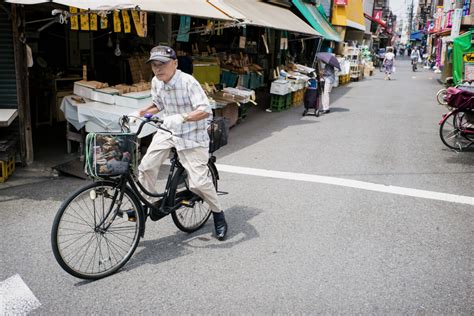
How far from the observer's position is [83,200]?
3854mm

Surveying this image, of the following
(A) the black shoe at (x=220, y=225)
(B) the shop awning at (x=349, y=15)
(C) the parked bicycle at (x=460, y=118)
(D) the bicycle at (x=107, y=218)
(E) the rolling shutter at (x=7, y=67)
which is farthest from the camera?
(B) the shop awning at (x=349, y=15)

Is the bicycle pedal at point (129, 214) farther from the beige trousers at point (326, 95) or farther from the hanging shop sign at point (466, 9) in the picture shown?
the hanging shop sign at point (466, 9)

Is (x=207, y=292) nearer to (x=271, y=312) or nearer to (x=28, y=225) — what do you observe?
(x=271, y=312)

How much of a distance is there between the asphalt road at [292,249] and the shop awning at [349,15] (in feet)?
71.0

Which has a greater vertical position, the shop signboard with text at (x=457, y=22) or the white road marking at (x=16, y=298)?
the shop signboard with text at (x=457, y=22)

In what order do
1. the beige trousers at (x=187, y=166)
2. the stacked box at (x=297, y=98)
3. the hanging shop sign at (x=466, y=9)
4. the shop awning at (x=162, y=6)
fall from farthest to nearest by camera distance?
the hanging shop sign at (x=466, y=9), the stacked box at (x=297, y=98), the shop awning at (x=162, y=6), the beige trousers at (x=187, y=166)

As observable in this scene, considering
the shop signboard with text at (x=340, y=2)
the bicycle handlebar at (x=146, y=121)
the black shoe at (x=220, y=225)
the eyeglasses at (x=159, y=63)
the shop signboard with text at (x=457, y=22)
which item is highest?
the shop signboard with text at (x=340, y=2)

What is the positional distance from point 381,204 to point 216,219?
8.52ft

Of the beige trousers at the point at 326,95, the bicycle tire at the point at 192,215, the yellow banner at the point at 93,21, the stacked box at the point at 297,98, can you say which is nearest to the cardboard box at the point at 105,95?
the yellow banner at the point at 93,21

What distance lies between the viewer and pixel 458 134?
385 inches

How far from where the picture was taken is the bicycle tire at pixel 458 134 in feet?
31.3

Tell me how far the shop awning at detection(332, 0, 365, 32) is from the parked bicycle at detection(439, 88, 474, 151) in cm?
1981

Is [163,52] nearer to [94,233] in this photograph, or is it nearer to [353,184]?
[94,233]

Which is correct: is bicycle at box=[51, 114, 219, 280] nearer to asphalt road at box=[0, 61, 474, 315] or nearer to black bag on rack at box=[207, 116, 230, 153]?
asphalt road at box=[0, 61, 474, 315]
